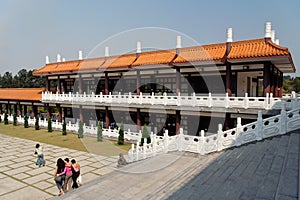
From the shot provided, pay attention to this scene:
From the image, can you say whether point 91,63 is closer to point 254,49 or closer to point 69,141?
point 69,141

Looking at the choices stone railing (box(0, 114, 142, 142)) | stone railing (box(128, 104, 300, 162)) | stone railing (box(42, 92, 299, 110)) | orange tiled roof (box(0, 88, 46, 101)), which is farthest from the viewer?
orange tiled roof (box(0, 88, 46, 101))

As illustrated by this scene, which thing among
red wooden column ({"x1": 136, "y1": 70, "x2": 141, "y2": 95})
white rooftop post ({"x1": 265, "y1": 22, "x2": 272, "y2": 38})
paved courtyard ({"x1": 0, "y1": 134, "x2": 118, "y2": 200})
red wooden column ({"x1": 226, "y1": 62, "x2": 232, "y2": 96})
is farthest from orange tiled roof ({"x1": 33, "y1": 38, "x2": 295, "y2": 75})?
paved courtyard ({"x1": 0, "y1": 134, "x2": 118, "y2": 200})

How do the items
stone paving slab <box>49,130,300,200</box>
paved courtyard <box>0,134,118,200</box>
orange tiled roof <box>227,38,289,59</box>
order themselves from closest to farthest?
stone paving slab <box>49,130,300,200</box> < paved courtyard <box>0,134,118,200</box> < orange tiled roof <box>227,38,289,59</box>

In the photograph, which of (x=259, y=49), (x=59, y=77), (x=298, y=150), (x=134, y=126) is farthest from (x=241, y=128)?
(x=59, y=77)

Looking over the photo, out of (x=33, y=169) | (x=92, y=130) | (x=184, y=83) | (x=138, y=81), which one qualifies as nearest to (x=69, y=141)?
(x=92, y=130)

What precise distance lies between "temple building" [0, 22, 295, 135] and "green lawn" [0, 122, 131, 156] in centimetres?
258

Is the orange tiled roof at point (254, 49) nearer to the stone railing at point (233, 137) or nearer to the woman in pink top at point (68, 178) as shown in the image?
the stone railing at point (233, 137)

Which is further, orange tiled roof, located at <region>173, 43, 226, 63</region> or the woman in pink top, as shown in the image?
orange tiled roof, located at <region>173, 43, 226, 63</region>

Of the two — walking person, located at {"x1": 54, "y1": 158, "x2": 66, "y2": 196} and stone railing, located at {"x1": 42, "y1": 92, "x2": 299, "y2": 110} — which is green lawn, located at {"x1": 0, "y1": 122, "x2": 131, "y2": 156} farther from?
walking person, located at {"x1": 54, "y1": 158, "x2": 66, "y2": 196}

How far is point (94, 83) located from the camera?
22.8m

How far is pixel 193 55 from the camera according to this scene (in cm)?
1473

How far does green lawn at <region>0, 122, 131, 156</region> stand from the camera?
15449 millimetres

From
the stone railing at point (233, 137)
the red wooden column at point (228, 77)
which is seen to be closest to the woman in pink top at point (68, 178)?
the stone railing at point (233, 137)

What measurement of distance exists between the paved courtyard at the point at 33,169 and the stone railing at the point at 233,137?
2.70 meters
